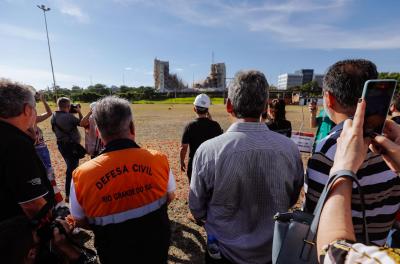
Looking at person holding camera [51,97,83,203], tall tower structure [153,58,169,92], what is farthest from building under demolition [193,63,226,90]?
person holding camera [51,97,83,203]

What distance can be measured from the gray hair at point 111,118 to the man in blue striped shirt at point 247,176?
726 millimetres

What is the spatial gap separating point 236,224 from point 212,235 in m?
0.26

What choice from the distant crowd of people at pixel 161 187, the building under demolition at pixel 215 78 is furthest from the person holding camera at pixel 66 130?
the building under demolition at pixel 215 78

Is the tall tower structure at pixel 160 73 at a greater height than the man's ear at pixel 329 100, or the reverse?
the tall tower structure at pixel 160 73

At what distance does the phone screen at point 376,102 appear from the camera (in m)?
1.18

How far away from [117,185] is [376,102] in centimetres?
178

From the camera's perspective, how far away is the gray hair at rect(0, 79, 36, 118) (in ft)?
6.94

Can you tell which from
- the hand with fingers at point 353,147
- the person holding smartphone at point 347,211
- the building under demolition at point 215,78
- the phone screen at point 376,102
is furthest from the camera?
the building under demolition at point 215,78

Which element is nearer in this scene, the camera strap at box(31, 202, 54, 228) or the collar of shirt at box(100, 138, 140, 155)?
the camera strap at box(31, 202, 54, 228)

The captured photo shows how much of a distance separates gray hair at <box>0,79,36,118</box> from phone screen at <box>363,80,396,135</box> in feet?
8.21

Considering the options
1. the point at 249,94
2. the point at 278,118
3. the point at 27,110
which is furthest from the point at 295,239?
the point at 278,118

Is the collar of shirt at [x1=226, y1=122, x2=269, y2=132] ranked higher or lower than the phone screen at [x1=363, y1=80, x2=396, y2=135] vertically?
lower

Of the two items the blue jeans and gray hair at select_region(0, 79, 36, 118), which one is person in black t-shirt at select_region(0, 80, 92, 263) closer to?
gray hair at select_region(0, 79, 36, 118)

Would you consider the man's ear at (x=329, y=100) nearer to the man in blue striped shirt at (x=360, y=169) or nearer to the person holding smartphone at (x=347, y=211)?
the man in blue striped shirt at (x=360, y=169)
